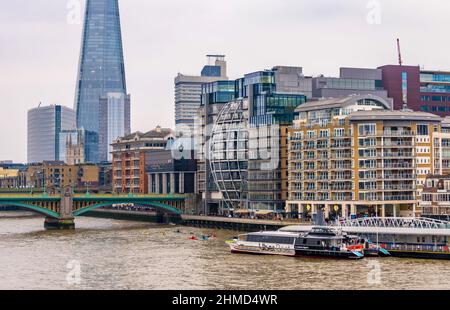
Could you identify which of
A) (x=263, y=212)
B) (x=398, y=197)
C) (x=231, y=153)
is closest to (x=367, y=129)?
(x=398, y=197)

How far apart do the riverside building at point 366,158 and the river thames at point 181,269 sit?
88.0 feet

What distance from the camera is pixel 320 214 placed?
113 meters

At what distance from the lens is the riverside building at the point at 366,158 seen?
131 m

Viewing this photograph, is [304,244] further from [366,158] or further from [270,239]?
[366,158]

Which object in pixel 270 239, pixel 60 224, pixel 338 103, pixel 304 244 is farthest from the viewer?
pixel 60 224

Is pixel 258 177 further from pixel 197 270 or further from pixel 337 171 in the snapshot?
pixel 197 270

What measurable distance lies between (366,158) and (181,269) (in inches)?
2241

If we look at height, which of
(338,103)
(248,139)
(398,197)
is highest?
(338,103)

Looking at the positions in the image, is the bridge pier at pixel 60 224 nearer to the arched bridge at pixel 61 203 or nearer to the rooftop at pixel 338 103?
the arched bridge at pixel 61 203

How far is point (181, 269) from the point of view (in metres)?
81.8

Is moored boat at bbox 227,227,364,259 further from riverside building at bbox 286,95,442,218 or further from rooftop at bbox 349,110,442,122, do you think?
rooftop at bbox 349,110,442,122

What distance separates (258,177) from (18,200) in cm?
4217

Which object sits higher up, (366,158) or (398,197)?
(366,158)
